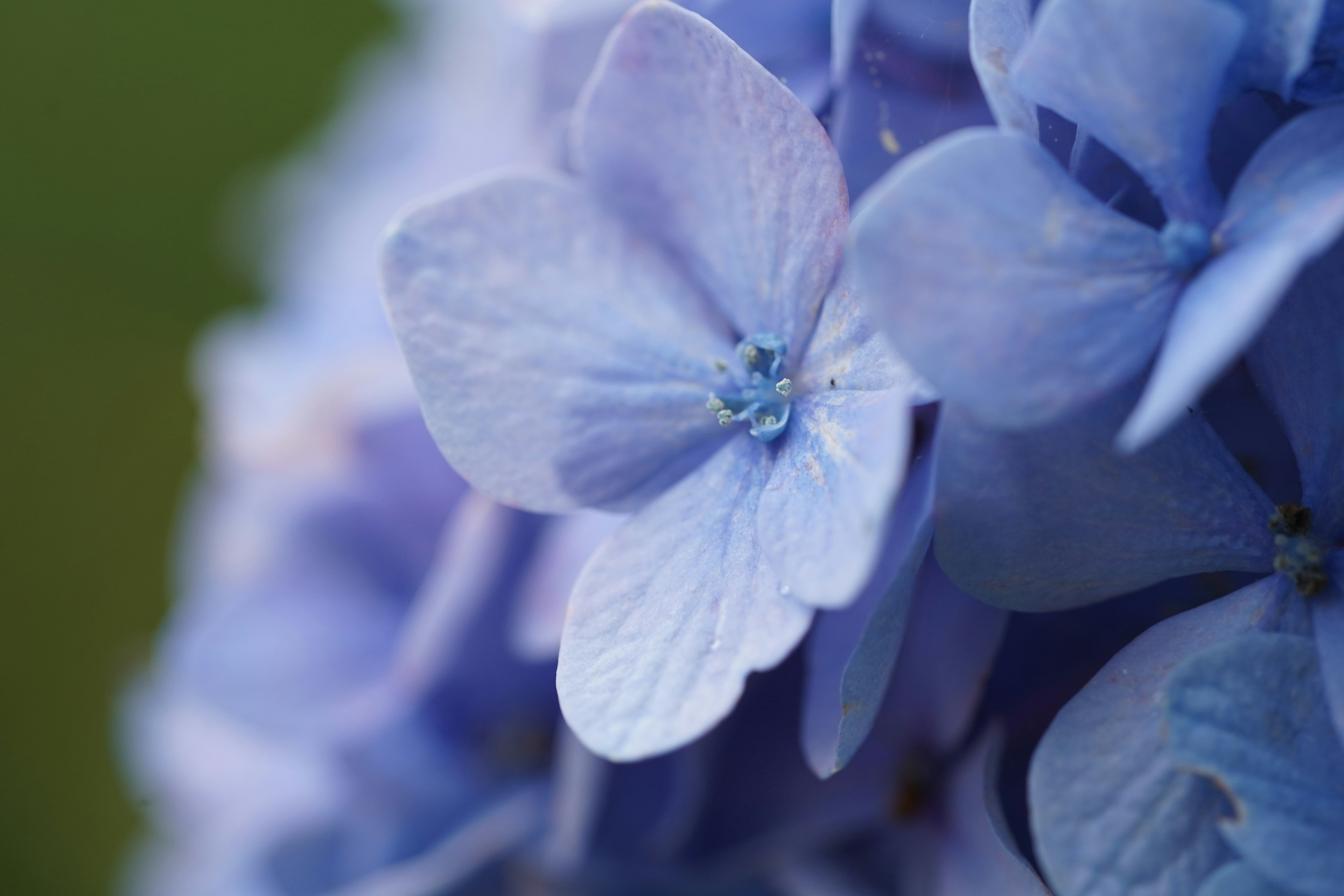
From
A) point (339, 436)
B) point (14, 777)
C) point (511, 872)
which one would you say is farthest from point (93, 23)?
point (511, 872)

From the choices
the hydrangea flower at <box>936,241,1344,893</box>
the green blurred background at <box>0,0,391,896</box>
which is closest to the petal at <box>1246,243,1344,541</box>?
the hydrangea flower at <box>936,241,1344,893</box>

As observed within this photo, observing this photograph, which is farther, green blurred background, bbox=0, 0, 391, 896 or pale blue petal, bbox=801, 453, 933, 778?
green blurred background, bbox=0, 0, 391, 896

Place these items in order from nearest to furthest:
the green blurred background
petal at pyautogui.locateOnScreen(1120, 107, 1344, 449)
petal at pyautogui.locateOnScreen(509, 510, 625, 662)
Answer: petal at pyautogui.locateOnScreen(1120, 107, 1344, 449) → petal at pyautogui.locateOnScreen(509, 510, 625, 662) → the green blurred background

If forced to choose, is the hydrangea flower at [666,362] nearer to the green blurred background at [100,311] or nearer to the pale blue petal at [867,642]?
the pale blue petal at [867,642]

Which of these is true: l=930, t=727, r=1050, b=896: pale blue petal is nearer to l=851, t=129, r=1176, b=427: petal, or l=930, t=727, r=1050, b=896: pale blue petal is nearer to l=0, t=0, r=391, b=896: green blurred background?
l=851, t=129, r=1176, b=427: petal

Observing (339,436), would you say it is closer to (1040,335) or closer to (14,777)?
(1040,335)

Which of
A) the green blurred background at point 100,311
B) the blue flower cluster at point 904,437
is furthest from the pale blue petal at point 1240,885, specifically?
the green blurred background at point 100,311
